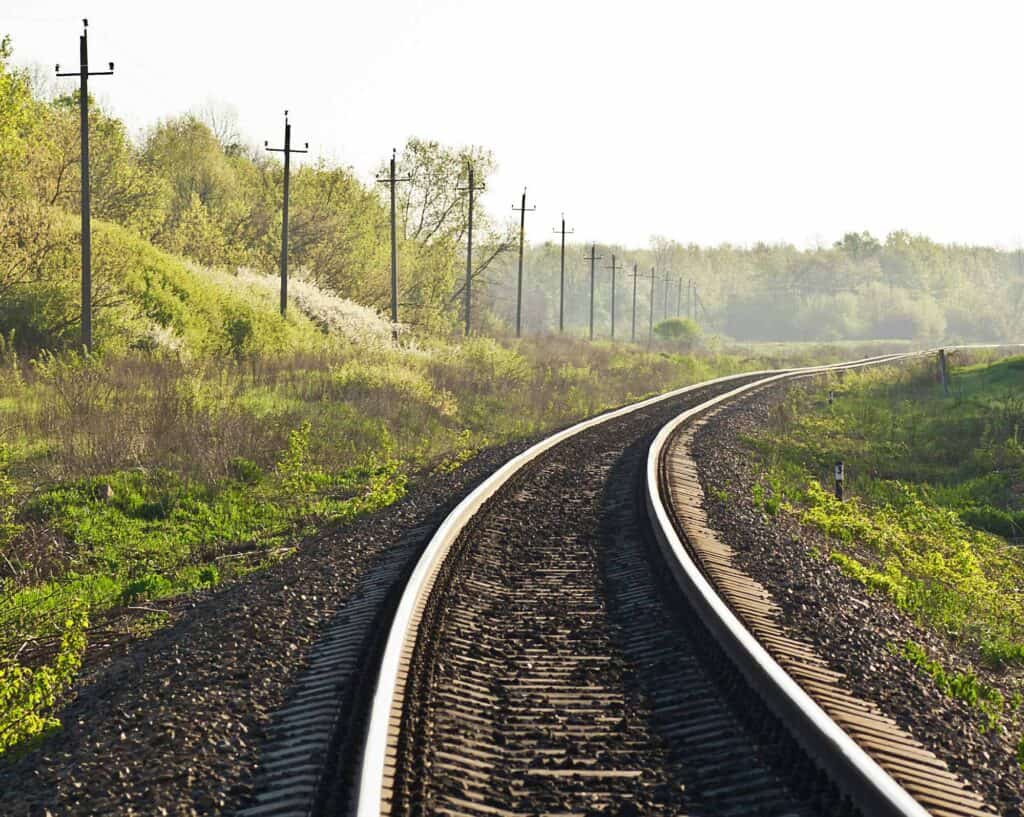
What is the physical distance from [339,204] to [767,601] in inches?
1974

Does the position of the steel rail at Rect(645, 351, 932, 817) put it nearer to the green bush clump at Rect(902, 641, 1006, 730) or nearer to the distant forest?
the green bush clump at Rect(902, 641, 1006, 730)

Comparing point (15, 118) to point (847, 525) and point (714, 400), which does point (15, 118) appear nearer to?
point (714, 400)

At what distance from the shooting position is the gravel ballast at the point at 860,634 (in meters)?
5.38

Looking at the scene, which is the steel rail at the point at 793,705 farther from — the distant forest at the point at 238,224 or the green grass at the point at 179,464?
the distant forest at the point at 238,224

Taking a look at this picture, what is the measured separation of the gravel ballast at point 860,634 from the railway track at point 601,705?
23 centimetres

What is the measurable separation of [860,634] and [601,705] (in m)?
2.51

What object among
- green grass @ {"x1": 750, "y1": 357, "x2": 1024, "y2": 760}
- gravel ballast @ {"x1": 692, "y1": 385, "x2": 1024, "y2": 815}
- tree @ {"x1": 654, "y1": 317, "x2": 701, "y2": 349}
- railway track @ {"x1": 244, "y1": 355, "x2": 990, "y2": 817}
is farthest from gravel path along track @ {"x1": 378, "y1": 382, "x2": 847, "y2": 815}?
tree @ {"x1": 654, "y1": 317, "x2": 701, "y2": 349}

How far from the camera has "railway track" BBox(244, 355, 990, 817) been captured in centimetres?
468

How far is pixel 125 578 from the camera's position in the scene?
1054 cm

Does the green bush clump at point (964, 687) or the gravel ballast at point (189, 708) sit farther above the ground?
the gravel ballast at point (189, 708)

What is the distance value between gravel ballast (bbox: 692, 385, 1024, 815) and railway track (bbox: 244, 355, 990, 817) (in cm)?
23

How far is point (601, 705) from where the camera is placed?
5992mm

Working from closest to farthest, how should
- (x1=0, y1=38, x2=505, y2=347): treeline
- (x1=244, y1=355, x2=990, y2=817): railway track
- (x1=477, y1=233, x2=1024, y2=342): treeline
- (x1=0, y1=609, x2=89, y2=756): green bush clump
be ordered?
(x1=244, y1=355, x2=990, y2=817): railway track < (x1=0, y1=609, x2=89, y2=756): green bush clump < (x1=0, y1=38, x2=505, y2=347): treeline < (x1=477, y1=233, x2=1024, y2=342): treeline

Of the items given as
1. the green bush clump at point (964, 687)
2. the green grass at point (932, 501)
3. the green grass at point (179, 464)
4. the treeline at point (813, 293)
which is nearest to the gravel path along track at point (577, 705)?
the green bush clump at point (964, 687)
